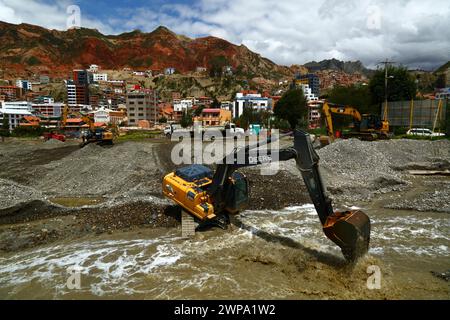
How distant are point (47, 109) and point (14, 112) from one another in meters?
22.5

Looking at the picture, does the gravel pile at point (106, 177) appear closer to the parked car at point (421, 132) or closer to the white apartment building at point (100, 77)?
the parked car at point (421, 132)

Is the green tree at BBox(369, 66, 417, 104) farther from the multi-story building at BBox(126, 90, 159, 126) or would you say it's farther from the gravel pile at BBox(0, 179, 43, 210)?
the multi-story building at BBox(126, 90, 159, 126)

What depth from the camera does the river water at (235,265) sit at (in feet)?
19.0

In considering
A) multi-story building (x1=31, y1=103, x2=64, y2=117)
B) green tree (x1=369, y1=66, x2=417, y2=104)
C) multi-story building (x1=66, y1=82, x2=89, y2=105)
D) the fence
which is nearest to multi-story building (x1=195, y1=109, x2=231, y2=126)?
green tree (x1=369, y1=66, x2=417, y2=104)

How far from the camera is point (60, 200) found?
40.3 ft

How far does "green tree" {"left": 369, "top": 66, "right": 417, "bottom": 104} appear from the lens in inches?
1580

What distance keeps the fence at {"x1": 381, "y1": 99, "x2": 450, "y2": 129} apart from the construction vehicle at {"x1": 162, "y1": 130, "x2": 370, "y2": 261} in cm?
2858

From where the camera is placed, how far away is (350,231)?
541 cm

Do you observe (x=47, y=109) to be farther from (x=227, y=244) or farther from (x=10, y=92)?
(x=227, y=244)

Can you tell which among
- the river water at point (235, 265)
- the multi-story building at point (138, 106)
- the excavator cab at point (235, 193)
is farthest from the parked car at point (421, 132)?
the multi-story building at point (138, 106)

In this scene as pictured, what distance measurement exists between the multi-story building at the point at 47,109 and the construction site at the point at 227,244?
342 feet

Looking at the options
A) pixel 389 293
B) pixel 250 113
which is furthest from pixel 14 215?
pixel 250 113

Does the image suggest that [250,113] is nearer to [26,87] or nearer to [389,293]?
[389,293]

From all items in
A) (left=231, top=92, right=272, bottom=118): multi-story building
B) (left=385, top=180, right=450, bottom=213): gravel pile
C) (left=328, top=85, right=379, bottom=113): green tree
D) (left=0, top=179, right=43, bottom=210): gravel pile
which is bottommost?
(left=385, top=180, right=450, bottom=213): gravel pile
